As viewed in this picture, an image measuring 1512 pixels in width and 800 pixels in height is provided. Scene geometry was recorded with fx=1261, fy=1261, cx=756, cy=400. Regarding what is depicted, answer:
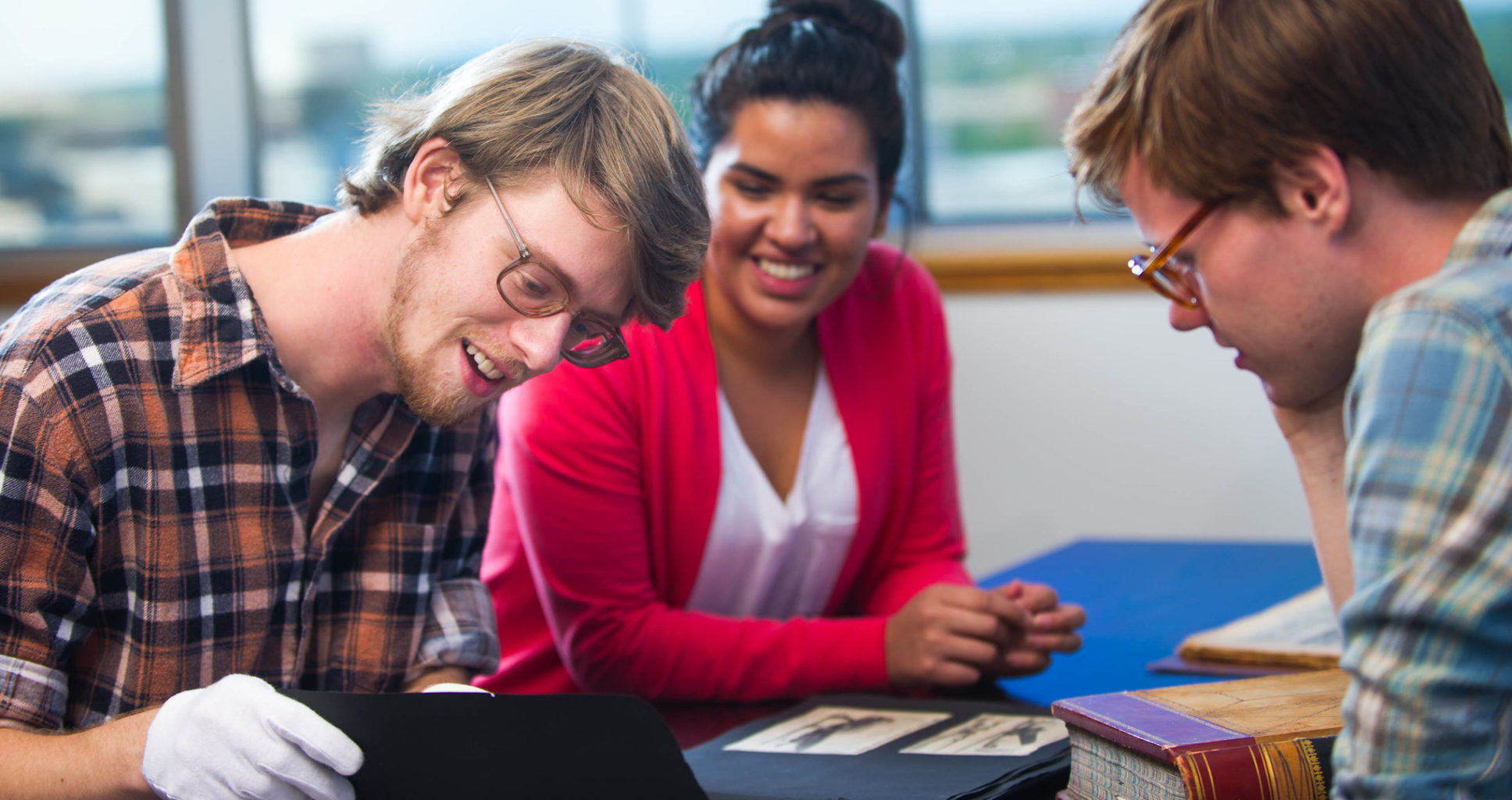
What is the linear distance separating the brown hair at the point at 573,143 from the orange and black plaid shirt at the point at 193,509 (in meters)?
0.14

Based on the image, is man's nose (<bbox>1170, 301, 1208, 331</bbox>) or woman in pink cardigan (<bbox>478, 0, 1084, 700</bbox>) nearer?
man's nose (<bbox>1170, 301, 1208, 331</bbox>)

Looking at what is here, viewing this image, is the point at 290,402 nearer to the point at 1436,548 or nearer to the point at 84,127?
the point at 1436,548

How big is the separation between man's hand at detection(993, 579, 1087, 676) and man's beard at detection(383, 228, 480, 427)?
62cm

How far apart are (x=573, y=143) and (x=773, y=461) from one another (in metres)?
0.62

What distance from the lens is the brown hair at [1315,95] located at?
743 millimetres

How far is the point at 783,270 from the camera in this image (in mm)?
1485

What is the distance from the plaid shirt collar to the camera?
96cm

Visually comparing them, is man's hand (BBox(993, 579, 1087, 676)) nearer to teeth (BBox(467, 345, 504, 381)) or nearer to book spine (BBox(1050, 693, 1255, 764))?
book spine (BBox(1050, 693, 1255, 764))

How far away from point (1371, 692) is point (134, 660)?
2.79ft

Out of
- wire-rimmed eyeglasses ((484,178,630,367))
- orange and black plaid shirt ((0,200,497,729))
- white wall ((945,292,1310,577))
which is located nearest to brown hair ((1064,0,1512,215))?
wire-rimmed eyeglasses ((484,178,630,367))

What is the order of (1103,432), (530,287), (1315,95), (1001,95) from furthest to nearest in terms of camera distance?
(1001,95)
(1103,432)
(530,287)
(1315,95)

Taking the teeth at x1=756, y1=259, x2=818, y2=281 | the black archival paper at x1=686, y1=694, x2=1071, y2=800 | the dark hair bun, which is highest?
the dark hair bun

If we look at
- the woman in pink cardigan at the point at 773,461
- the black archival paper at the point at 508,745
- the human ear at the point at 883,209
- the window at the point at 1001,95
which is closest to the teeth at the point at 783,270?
the woman in pink cardigan at the point at 773,461

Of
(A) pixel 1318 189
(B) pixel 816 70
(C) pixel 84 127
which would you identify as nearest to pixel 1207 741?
(A) pixel 1318 189
